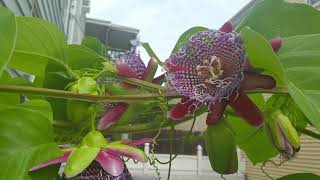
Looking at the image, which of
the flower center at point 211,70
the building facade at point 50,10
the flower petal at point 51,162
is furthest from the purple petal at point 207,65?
the building facade at point 50,10

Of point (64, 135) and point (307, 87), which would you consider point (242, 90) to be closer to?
point (307, 87)

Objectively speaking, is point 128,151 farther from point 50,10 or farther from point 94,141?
point 50,10

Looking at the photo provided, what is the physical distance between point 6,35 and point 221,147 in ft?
0.68

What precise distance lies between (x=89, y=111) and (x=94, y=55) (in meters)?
0.11

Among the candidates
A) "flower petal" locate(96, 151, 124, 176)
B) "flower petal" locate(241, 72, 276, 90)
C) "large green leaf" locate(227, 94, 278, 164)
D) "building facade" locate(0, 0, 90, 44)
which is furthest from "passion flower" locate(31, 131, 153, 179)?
"building facade" locate(0, 0, 90, 44)

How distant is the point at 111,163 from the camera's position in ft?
1.20

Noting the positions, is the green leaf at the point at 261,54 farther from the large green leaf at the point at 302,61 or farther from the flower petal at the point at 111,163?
the flower petal at the point at 111,163

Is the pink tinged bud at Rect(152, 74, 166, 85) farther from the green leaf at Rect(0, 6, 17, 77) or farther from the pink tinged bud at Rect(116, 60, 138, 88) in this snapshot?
the green leaf at Rect(0, 6, 17, 77)

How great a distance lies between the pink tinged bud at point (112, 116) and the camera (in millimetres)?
439

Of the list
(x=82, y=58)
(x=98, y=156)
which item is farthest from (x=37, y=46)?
(x=98, y=156)

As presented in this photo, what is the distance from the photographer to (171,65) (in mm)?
413

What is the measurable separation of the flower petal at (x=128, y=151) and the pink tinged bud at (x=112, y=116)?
0.18 feet

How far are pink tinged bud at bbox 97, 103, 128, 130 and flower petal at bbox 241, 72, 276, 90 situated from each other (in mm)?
126

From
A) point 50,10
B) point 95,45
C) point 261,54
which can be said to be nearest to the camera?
point 261,54
